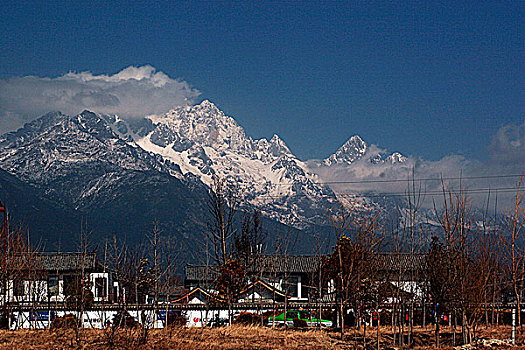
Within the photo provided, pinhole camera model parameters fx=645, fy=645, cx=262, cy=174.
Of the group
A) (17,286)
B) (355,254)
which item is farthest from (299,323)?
(17,286)

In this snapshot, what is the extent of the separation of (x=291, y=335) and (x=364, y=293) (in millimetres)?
6406

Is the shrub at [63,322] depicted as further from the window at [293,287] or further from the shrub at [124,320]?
the window at [293,287]

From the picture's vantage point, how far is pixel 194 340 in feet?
75.4

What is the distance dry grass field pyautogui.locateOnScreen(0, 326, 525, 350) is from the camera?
20.2 m

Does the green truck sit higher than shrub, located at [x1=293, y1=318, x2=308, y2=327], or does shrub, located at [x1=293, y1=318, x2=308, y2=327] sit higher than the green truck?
shrub, located at [x1=293, y1=318, x2=308, y2=327]

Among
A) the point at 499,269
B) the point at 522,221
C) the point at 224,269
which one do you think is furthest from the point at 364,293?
the point at 224,269

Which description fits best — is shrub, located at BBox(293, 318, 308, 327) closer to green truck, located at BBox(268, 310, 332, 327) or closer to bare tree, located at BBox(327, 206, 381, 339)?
green truck, located at BBox(268, 310, 332, 327)

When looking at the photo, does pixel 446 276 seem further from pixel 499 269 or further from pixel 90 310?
pixel 90 310

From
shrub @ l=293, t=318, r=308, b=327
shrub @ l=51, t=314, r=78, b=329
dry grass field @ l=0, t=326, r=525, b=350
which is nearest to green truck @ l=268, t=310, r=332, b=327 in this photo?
shrub @ l=293, t=318, r=308, b=327

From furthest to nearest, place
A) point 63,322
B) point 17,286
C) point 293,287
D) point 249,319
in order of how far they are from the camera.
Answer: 1. point 293,287
2. point 249,319
3. point 17,286
4. point 63,322

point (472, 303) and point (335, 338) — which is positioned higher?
point (472, 303)

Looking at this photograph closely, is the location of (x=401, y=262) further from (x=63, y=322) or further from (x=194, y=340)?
(x=63, y=322)

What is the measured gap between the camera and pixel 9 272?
29.1 meters

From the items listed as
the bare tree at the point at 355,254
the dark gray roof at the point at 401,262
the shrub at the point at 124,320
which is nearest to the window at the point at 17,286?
the shrub at the point at 124,320
